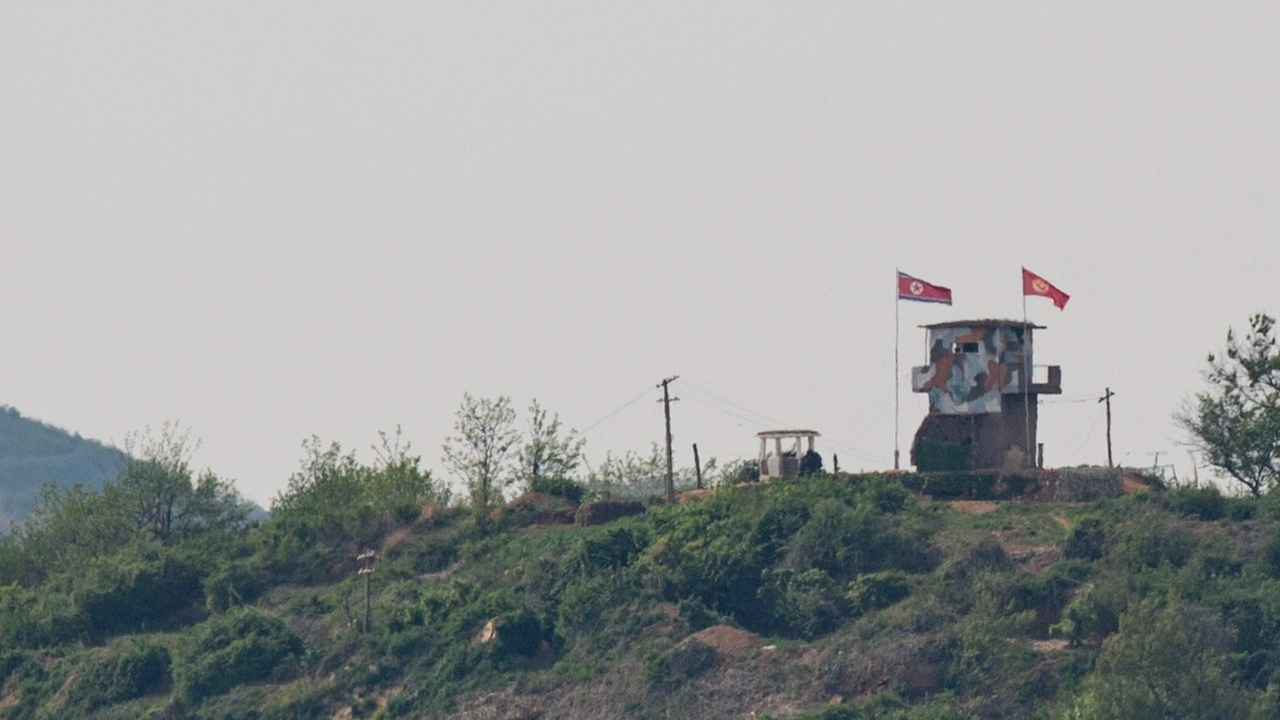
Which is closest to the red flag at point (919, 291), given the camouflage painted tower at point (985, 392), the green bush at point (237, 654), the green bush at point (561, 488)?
the camouflage painted tower at point (985, 392)

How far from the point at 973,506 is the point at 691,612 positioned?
13.0 metres

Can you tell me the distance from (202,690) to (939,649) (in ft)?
80.5

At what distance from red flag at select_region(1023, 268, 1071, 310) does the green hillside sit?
7556mm

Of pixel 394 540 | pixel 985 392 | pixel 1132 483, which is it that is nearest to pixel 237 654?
pixel 394 540

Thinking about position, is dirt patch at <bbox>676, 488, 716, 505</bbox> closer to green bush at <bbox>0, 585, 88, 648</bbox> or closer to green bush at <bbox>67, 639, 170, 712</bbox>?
green bush at <bbox>67, 639, 170, 712</bbox>

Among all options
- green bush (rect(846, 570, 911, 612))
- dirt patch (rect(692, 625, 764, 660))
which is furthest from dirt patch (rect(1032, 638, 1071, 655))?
dirt patch (rect(692, 625, 764, 660))

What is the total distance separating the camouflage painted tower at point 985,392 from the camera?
74.2 metres

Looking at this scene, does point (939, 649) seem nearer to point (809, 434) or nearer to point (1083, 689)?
point (1083, 689)

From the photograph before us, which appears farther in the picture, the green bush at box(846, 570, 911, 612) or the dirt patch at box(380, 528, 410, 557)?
the dirt patch at box(380, 528, 410, 557)

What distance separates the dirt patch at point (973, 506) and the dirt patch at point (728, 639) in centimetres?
1163

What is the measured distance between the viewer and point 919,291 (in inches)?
A: 2876

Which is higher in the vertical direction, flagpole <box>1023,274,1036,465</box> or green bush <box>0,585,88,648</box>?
flagpole <box>1023,274,1036,465</box>

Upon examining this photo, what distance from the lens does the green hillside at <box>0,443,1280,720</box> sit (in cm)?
5656

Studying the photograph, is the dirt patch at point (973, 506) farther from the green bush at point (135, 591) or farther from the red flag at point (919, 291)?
the green bush at point (135, 591)
